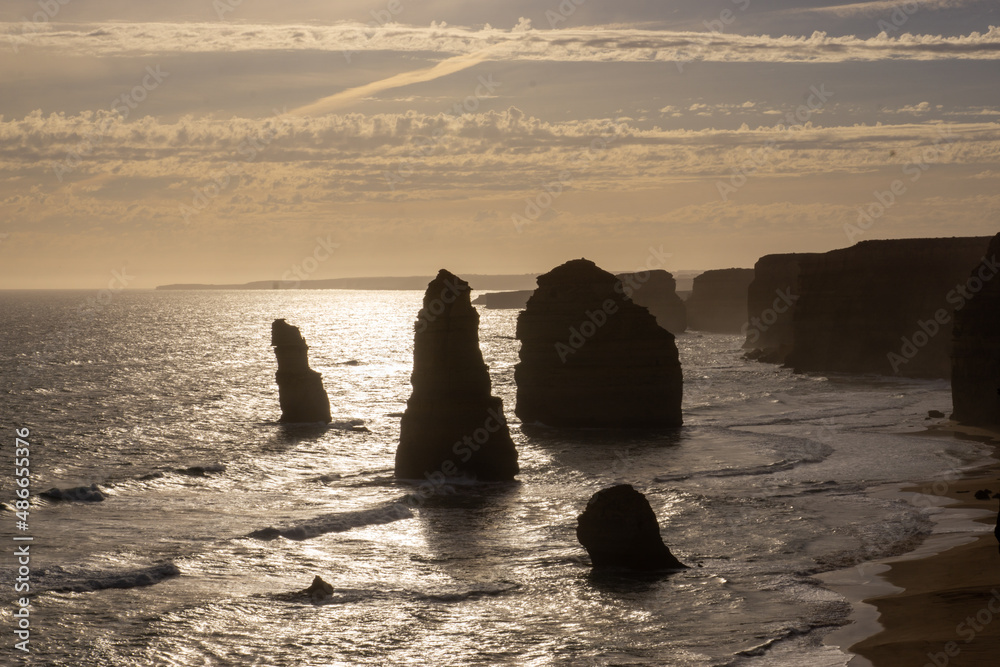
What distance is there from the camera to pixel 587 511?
27.0m

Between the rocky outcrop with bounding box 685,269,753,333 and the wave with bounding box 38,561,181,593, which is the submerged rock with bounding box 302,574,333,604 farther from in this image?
the rocky outcrop with bounding box 685,269,753,333

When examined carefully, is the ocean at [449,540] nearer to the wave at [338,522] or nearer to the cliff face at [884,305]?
the wave at [338,522]

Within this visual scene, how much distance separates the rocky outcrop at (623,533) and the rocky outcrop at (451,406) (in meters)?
14.5

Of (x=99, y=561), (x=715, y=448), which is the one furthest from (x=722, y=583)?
(x=715, y=448)

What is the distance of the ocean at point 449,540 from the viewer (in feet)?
72.2

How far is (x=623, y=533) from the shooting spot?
2667 cm

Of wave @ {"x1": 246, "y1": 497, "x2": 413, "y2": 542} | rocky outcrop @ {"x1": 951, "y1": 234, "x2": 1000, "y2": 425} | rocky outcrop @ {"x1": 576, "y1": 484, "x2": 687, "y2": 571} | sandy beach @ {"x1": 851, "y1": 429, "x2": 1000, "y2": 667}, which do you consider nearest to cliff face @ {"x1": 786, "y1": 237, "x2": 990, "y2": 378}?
rocky outcrop @ {"x1": 951, "y1": 234, "x2": 1000, "y2": 425}

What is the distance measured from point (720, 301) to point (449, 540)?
16037 centimetres

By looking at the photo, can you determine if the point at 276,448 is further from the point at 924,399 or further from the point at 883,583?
the point at 924,399

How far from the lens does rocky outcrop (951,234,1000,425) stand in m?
50.9

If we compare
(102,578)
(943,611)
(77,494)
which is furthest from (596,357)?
(943,611)

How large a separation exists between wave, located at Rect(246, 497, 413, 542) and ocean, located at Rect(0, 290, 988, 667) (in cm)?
13

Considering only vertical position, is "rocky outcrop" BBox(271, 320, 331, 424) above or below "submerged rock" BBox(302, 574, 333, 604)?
above

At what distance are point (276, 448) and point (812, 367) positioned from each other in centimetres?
6090
